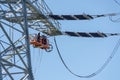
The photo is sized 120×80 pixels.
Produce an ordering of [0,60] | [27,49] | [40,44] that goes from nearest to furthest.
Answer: [0,60]
[27,49]
[40,44]

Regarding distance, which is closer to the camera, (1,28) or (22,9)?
(1,28)

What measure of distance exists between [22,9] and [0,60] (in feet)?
13.6

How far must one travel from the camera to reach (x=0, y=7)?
36094 millimetres

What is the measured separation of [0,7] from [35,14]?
3.13 meters

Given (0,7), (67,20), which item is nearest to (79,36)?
(67,20)

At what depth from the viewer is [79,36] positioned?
41.5m

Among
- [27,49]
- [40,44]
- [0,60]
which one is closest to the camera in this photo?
[0,60]

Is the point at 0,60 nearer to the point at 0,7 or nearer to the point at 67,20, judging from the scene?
the point at 0,7

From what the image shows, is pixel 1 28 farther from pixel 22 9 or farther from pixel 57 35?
pixel 57 35

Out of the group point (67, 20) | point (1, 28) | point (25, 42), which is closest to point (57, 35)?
point (67, 20)

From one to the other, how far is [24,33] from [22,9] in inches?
54.1

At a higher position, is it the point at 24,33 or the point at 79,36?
the point at 24,33

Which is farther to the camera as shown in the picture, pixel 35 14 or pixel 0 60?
pixel 35 14

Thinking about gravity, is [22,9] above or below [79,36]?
above
